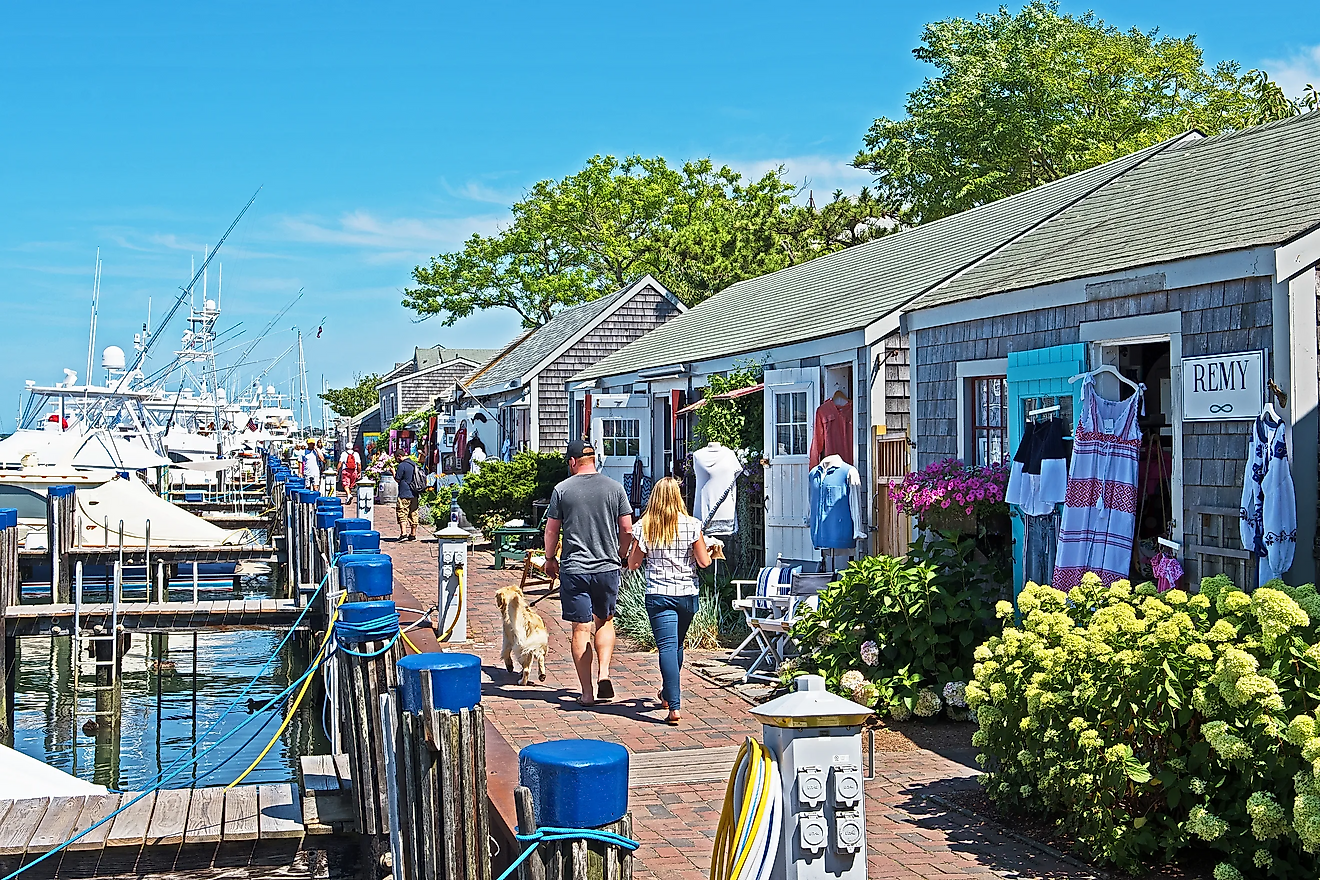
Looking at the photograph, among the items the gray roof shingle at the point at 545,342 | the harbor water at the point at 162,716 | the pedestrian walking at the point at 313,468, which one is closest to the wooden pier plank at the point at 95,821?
the harbor water at the point at 162,716

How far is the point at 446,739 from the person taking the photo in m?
3.86

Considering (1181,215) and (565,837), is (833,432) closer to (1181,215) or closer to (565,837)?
(1181,215)

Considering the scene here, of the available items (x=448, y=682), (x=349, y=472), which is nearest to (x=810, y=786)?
(x=448, y=682)

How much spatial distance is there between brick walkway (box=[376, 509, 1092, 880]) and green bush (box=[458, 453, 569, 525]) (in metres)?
11.4

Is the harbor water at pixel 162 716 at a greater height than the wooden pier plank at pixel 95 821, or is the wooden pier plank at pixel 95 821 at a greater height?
the wooden pier plank at pixel 95 821

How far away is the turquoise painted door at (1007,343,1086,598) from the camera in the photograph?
9109mm

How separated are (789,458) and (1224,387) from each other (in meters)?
6.44

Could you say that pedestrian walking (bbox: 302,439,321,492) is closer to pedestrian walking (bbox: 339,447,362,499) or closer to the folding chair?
pedestrian walking (bbox: 339,447,362,499)

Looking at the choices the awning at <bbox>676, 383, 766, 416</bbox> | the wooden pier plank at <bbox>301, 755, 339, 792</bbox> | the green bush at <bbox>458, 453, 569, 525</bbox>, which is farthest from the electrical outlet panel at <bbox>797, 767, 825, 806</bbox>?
the green bush at <bbox>458, 453, 569, 525</bbox>

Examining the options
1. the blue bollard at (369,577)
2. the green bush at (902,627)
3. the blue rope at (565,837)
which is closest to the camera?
the blue rope at (565,837)

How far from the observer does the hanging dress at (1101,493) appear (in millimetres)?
8578

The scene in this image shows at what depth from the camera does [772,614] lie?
11.4 m

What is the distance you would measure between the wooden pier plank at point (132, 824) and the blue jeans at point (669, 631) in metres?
4.15

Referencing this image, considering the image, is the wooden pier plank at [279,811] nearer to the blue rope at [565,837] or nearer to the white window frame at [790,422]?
the blue rope at [565,837]
